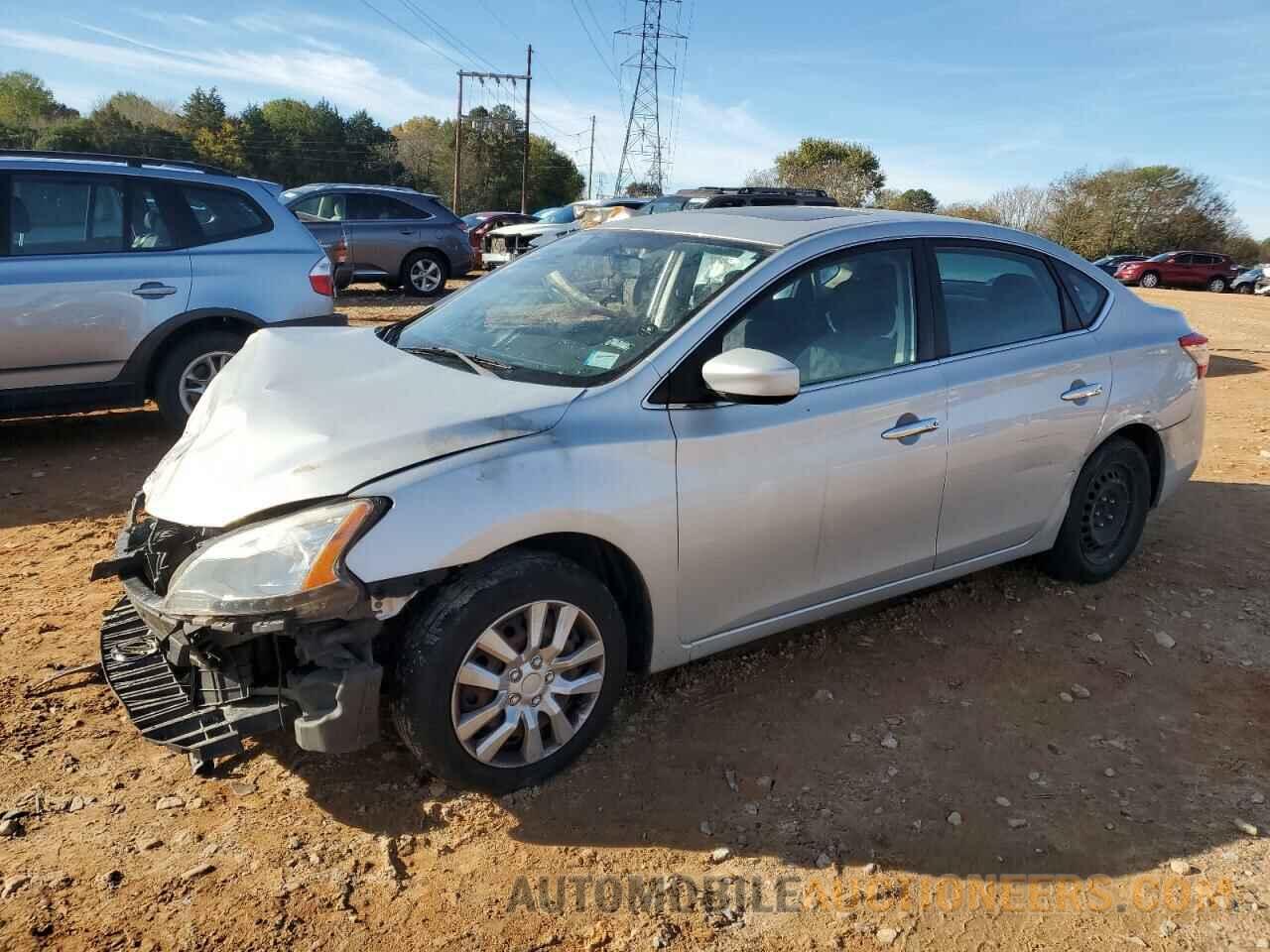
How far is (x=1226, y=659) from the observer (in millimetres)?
4012

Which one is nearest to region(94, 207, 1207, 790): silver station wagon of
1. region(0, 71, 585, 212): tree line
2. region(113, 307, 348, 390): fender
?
region(113, 307, 348, 390): fender

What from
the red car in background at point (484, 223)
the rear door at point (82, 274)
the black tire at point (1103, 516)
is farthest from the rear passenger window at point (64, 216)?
the red car in background at point (484, 223)

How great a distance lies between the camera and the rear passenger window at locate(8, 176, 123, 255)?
5711mm

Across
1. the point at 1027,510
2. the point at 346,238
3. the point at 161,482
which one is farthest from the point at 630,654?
the point at 346,238

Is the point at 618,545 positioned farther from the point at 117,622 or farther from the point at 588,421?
the point at 117,622

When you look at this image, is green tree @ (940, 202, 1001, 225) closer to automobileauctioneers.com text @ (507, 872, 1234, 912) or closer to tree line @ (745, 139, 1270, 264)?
tree line @ (745, 139, 1270, 264)

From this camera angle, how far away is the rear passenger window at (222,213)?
20.7 feet

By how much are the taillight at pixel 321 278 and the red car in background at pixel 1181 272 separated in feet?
115

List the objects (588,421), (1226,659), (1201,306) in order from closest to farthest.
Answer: (588,421) → (1226,659) → (1201,306)

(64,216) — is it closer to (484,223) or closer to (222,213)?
(222,213)

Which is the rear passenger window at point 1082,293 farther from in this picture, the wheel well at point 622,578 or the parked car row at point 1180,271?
the parked car row at point 1180,271

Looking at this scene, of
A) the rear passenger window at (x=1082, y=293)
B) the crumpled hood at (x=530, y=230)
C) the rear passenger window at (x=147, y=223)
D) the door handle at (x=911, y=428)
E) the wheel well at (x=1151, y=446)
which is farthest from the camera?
the crumpled hood at (x=530, y=230)

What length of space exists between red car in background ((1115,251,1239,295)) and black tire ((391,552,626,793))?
37799mm

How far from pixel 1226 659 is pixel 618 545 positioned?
284 cm
